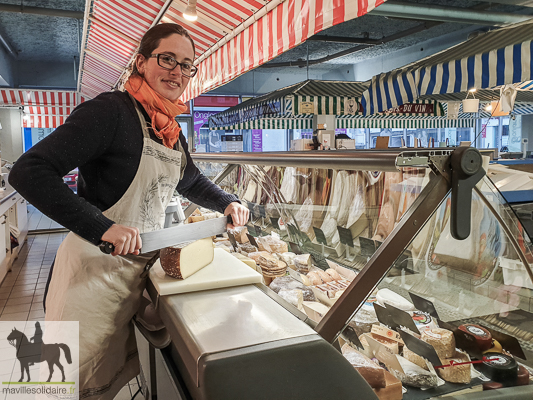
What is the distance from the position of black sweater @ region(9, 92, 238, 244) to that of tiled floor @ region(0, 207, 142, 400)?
73.2 inches

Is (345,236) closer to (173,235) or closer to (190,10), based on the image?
(173,235)

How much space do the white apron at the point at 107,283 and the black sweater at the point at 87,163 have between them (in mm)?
35

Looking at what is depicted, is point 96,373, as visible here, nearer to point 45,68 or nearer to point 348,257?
point 348,257

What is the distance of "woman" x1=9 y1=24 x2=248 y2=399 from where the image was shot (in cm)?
133

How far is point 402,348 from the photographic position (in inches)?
54.9

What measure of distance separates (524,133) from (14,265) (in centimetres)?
1297

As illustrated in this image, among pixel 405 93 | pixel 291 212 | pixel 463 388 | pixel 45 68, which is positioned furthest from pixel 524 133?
pixel 45 68

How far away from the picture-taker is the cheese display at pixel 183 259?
1.30m

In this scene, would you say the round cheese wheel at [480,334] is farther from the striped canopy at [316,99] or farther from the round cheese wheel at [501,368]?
the striped canopy at [316,99]

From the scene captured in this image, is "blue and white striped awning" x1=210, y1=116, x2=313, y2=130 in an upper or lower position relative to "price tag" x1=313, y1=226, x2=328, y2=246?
upper

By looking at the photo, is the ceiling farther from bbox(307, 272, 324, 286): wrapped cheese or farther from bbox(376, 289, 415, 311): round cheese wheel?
bbox(376, 289, 415, 311): round cheese wheel

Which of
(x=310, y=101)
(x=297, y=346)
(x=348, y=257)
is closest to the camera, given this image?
(x=297, y=346)

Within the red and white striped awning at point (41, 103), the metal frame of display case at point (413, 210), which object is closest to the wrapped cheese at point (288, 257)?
the metal frame of display case at point (413, 210)

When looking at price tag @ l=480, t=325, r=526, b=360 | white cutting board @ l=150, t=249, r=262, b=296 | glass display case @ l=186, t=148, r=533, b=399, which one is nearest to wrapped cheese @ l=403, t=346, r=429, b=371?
glass display case @ l=186, t=148, r=533, b=399
